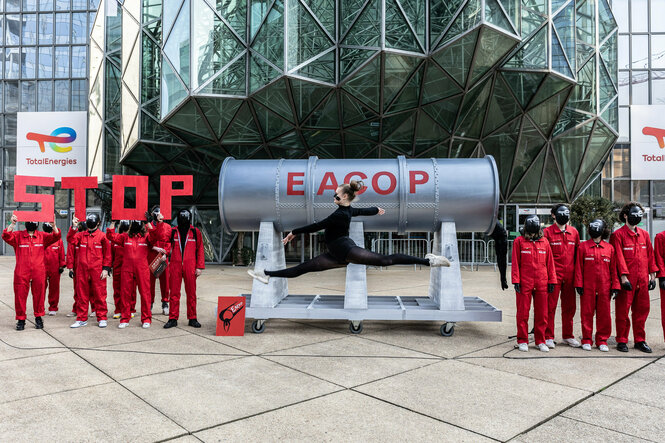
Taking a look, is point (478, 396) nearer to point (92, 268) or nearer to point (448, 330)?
point (448, 330)

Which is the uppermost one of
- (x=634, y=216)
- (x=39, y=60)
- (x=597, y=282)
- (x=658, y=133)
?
(x=39, y=60)

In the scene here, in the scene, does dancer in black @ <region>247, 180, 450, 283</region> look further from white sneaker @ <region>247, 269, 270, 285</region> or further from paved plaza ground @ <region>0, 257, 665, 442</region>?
paved plaza ground @ <region>0, 257, 665, 442</region>

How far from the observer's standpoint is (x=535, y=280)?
241 inches

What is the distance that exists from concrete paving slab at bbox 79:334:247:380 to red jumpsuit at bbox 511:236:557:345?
146 inches

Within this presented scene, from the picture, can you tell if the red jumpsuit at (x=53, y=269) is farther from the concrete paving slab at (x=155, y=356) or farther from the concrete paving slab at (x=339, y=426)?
the concrete paving slab at (x=339, y=426)

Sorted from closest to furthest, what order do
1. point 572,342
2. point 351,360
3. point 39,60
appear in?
point 351,360
point 572,342
point 39,60

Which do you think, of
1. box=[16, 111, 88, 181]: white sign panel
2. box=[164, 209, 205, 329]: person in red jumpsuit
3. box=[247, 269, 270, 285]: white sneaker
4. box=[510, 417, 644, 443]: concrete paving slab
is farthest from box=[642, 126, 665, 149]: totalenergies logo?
box=[16, 111, 88, 181]: white sign panel

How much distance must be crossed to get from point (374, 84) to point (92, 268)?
32.9ft

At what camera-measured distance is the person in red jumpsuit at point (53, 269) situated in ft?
28.2

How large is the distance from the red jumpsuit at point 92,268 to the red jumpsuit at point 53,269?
1.39m

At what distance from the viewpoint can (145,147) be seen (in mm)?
17172

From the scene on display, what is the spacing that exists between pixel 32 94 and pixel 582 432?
35546 mm

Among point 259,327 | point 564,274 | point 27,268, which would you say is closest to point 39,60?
point 27,268

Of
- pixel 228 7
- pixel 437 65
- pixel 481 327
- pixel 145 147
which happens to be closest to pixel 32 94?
pixel 145 147
